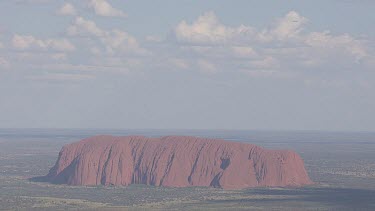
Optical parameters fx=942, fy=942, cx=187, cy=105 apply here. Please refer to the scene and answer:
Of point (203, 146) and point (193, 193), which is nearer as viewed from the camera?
point (193, 193)

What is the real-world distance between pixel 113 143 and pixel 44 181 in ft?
38.9

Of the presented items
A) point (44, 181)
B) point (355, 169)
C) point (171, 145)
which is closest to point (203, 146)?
point (171, 145)

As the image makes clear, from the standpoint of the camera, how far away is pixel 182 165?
454 feet

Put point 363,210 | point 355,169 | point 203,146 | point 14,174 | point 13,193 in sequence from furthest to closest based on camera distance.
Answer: point 355,169 → point 14,174 → point 203,146 → point 13,193 → point 363,210

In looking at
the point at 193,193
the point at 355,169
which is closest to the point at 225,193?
the point at 193,193

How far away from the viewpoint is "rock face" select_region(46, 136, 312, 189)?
13612 centimetres

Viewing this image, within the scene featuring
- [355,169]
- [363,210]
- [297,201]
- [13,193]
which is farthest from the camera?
[355,169]

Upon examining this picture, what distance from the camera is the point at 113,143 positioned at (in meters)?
144

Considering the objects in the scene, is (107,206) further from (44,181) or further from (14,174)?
(14,174)

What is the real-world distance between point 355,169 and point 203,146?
1879 inches

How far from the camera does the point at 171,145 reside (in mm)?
142500

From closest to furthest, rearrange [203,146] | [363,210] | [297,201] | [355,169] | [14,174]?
[363,210]
[297,201]
[203,146]
[14,174]
[355,169]

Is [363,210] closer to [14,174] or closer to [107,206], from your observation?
[107,206]

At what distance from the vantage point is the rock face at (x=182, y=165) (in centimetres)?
13612
